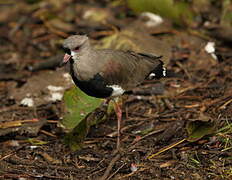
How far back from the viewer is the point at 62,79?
202 inches

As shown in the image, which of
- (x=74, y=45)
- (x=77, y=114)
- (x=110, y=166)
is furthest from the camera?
(x=77, y=114)

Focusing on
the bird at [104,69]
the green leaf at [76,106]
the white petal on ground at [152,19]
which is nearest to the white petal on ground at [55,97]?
the green leaf at [76,106]

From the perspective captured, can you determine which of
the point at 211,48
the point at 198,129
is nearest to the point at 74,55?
the point at 198,129

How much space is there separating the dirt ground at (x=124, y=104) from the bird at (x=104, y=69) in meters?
0.27

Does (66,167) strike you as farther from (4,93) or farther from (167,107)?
(4,93)

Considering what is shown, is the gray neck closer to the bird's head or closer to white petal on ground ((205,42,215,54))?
the bird's head

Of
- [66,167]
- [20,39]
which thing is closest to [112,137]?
[66,167]

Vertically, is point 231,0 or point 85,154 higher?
point 231,0

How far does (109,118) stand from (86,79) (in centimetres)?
89

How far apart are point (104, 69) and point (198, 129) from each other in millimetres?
1013

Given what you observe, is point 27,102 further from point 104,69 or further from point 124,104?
point 104,69

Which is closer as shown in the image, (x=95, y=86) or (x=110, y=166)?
(x=110, y=166)

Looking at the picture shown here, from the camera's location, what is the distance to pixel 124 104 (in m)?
4.82

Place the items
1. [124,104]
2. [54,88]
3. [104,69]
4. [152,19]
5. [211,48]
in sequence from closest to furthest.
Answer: [104,69] → [124,104] → [54,88] → [211,48] → [152,19]
